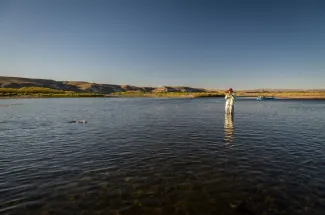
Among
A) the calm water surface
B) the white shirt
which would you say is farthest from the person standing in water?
the calm water surface

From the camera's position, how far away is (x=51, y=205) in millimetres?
10383

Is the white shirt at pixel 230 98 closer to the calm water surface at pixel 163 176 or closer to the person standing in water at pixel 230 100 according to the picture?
the person standing in water at pixel 230 100

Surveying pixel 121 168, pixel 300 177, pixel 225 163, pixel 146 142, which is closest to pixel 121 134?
pixel 146 142

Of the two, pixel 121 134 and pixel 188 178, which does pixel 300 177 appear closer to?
pixel 188 178

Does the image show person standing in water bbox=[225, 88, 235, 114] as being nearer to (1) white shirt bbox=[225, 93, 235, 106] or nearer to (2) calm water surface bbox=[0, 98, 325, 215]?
(1) white shirt bbox=[225, 93, 235, 106]

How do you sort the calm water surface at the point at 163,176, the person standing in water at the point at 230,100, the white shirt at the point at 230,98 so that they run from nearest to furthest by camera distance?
1. the calm water surface at the point at 163,176
2. the person standing in water at the point at 230,100
3. the white shirt at the point at 230,98

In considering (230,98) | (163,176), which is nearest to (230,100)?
(230,98)

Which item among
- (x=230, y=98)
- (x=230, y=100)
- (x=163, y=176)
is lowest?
(x=163, y=176)

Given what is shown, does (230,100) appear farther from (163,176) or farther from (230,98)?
(163,176)

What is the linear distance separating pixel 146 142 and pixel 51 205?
12840 millimetres

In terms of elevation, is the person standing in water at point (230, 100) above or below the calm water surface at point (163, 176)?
above

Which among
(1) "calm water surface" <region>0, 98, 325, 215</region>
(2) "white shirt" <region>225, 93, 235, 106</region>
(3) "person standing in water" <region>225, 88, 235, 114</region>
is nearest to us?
(1) "calm water surface" <region>0, 98, 325, 215</region>

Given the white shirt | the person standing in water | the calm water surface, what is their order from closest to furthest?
1. the calm water surface
2. the person standing in water
3. the white shirt

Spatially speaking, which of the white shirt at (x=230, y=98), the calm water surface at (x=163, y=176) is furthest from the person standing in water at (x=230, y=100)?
the calm water surface at (x=163, y=176)
